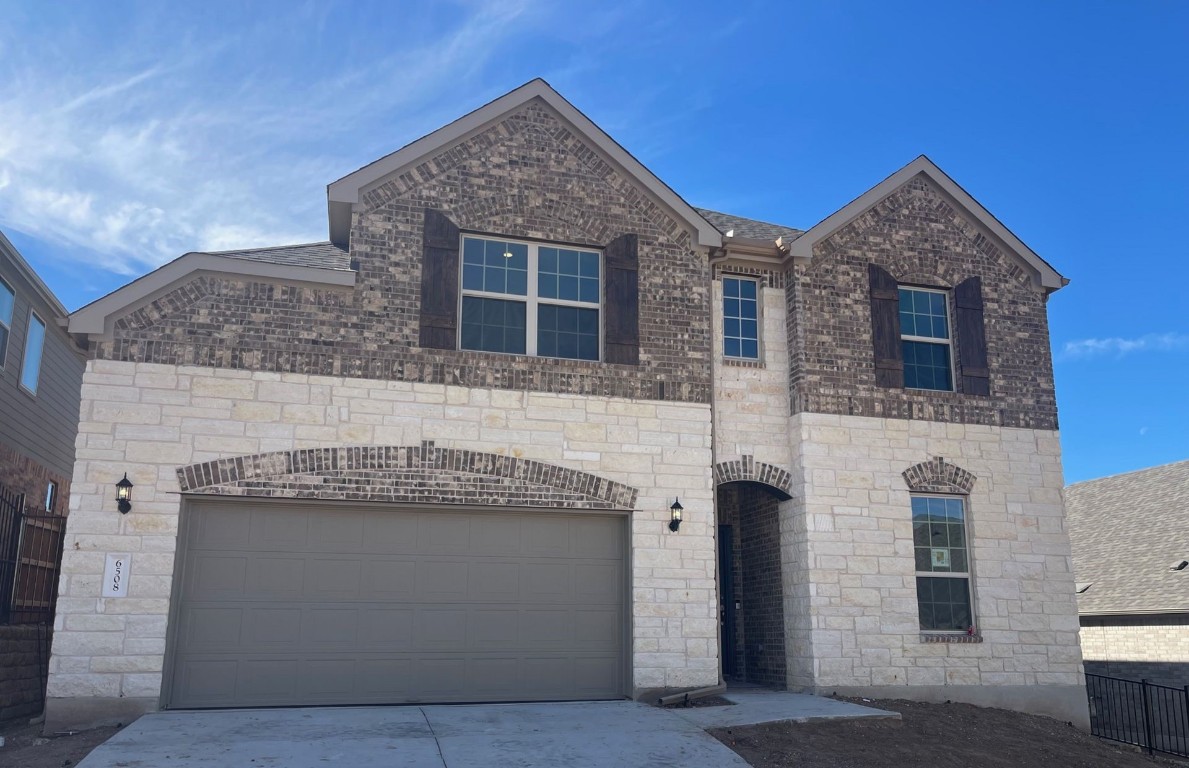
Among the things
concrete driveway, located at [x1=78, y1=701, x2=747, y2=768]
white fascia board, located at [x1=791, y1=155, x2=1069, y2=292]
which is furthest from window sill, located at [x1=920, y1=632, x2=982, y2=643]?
white fascia board, located at [x1=791, y1=155, x2=1069, y2=292]

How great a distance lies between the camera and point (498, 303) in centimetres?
1370

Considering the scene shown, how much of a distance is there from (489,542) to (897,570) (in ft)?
19.0

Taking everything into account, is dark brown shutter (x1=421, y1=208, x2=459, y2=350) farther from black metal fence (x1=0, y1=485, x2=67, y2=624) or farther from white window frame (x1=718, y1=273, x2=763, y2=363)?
black metal fence (x1=0, y1=485, x2=67, y2=624)

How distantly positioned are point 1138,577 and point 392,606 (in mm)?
17251

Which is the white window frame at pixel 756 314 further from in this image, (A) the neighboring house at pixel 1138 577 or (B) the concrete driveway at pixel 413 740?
(A) the neighboring house at pixel 1138 577

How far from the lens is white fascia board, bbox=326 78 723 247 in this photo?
43.9ft

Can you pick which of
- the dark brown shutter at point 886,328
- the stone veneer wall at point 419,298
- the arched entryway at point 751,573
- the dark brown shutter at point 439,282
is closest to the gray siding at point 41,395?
the stone veneer wall at point 419,298

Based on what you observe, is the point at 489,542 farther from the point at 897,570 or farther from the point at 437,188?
the point at 897,570

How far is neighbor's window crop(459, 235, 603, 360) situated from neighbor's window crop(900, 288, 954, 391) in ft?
16.2

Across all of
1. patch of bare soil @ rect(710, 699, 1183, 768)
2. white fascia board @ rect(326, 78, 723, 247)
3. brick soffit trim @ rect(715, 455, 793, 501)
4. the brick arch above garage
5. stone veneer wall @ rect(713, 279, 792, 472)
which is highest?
white fascia board @ rect(326, 78, 723, 247)

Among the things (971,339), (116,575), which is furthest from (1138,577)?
(116,575)

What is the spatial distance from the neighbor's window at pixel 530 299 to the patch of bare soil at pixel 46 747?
6168 millimetres

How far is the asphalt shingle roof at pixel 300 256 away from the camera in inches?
512

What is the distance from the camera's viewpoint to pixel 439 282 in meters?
13.4
